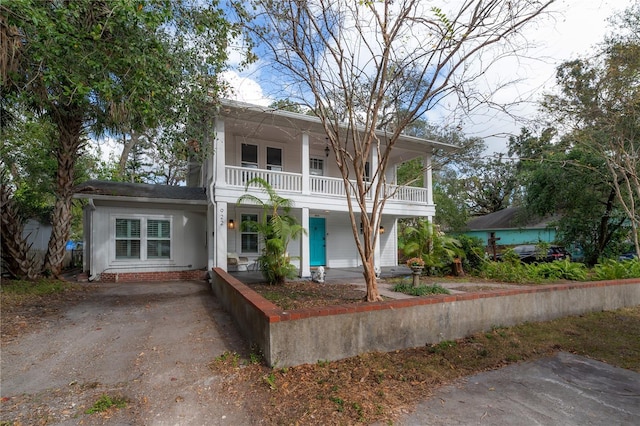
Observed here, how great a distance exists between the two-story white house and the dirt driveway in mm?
3627

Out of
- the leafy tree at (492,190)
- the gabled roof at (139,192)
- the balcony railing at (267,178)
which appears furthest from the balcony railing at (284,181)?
the leafy tree at (492,190)

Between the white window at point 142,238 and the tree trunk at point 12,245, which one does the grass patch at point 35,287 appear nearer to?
the tree trunk at point 12,245

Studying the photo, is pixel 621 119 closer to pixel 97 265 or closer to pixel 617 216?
pixel 617 216

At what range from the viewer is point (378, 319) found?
14.2ft

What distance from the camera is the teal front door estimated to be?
1330 cm

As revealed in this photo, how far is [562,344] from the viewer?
4.93m

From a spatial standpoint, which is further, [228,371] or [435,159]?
[435,159]

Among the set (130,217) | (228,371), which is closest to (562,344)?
(228,371)

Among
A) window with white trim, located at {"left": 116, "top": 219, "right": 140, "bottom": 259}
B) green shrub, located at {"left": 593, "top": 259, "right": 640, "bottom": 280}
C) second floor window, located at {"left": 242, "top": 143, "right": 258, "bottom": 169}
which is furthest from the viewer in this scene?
second floor window, located at {"left": 242, "top": 143, "right": 258, "bottom": 169}

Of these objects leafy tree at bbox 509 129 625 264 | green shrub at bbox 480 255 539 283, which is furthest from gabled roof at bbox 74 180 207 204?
leafy tree at bbox 509 129 625 264

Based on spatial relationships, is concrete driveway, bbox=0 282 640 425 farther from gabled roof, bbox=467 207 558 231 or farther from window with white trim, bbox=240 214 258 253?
gabled roof, bbox=467 207 558 231

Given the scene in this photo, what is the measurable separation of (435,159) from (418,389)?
1122cm

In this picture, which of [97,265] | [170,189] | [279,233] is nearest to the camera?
[279,233]

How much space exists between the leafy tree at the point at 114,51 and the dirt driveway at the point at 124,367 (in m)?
3.73
